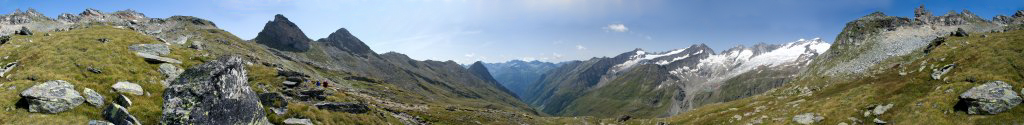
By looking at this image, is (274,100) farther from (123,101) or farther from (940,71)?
(940,71)

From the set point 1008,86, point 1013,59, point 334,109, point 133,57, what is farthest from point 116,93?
point 1013,59

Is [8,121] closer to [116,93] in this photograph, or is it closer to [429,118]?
[116,93]

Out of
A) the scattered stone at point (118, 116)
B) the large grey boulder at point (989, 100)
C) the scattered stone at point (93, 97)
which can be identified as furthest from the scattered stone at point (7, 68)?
the large grey boulder at point (989, 100)

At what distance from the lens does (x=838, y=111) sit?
A: 57.1m

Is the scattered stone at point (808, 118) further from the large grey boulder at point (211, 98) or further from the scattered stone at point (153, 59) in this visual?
the scattered stone at point (153, 59)

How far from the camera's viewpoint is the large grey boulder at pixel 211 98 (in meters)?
24.8

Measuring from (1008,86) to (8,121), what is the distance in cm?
6729

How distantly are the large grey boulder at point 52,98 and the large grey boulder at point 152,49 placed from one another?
67.3ft

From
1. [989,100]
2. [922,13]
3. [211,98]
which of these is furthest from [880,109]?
[922,13]

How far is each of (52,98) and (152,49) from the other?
25872mm

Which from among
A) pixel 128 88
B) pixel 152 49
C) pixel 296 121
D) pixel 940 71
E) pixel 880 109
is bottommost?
pixel 880 109

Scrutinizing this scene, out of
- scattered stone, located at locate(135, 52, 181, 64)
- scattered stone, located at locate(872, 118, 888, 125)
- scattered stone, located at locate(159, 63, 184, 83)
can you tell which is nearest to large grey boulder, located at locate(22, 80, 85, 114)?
scattered stone, located at locate(159, 63, 184, 83)

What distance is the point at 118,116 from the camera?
2498 cm

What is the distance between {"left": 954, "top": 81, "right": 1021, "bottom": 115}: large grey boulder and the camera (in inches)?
1500
